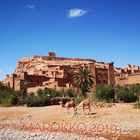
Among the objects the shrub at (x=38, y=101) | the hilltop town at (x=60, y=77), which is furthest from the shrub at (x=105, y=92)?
the hilltop town at (x=60, y=77)

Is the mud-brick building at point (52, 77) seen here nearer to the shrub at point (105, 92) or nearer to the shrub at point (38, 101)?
the shrub at point (105, 92)

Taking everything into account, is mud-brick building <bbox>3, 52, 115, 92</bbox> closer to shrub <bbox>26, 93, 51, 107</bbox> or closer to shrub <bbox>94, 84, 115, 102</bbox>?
shrub <bbox>94, 84, 115, 102</bbox>

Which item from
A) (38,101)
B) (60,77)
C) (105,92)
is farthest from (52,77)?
(38,101)

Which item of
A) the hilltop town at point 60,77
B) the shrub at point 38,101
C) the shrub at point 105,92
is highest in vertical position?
the hilltop town at point 60,77

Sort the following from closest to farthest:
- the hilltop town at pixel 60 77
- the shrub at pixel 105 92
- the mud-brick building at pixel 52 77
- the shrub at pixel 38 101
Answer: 1. the shrub at pixel 38 101
2. the shrub at pixel 105 92
3. the hilltop town at pixel 60 77
4. the mud-brick building at pixel 52 77

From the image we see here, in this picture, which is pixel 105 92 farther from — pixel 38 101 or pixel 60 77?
pixel 60 77

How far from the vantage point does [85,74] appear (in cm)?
6169

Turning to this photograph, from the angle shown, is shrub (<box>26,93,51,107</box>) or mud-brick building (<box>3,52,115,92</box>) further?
mud-brick building (<box>3,52,115,92</box>)

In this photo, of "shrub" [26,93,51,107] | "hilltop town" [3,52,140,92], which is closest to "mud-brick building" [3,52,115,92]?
"hilltop town" [3,52,140,92]

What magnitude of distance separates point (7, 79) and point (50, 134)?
69.6m

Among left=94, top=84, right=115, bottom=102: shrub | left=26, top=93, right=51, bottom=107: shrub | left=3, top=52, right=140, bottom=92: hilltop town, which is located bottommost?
left=26, top=93, right=51, bottom=107: shrub

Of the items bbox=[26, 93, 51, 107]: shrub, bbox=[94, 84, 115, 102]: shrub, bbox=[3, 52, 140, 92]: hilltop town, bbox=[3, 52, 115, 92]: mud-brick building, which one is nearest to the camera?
bbox=[26, 93, 51, 107]: shrub

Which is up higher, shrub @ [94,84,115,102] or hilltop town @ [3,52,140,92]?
hilltop town @ [3,52,140,92]

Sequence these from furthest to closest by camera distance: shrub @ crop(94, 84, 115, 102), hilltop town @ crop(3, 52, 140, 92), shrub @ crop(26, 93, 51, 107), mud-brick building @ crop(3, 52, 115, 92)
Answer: mud-brick building @ crop(3, 52, 115, 92), hilltop town @ crop(3, 52, 140, 92), shrub @ crop(94, 84, 115, 102), shrub @ crop(26, 93, 51, 107)
